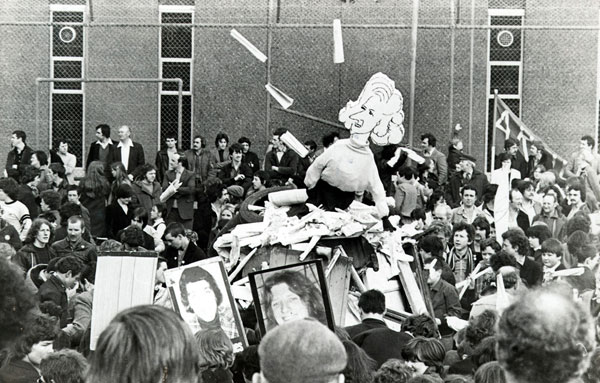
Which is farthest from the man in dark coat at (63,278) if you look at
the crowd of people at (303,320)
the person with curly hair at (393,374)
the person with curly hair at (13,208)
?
the person with curly hair at (393,374)

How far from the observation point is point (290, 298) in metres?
8.62

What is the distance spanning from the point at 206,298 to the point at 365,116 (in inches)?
140

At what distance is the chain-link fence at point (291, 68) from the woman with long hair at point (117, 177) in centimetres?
190

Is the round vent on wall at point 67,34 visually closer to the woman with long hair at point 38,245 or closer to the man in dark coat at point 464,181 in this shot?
the man in dark coat at point 464,181

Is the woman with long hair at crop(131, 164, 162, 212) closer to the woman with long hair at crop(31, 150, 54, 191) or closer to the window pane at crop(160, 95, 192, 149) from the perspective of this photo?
the woman with long hair at crop(31, 150, 54, 191)

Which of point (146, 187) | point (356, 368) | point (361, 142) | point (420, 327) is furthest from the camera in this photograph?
point (146, 187)

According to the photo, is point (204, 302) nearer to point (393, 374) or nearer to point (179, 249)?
point (393, 374)

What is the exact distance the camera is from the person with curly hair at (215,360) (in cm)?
718

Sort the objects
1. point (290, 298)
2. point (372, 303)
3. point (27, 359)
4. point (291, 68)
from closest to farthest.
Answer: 1. point (27, 359)
2. point (290, 298)
3. point (372, 303)
4. point (291, 68)

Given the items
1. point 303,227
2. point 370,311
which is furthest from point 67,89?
point 370,311

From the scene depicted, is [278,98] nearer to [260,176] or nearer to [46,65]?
[260,176]

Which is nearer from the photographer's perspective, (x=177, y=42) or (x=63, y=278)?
(x=63, y=278)

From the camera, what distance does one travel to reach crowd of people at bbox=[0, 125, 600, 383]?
3740mm

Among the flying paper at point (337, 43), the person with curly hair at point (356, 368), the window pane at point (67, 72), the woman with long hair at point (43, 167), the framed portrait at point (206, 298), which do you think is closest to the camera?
the person with curly hair at point (356, 368)
